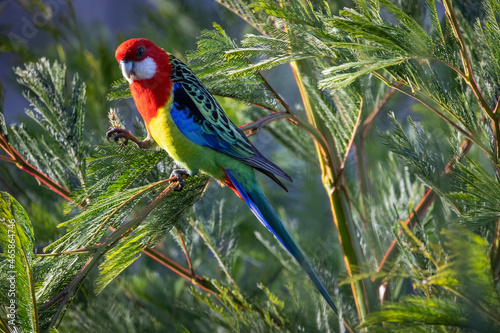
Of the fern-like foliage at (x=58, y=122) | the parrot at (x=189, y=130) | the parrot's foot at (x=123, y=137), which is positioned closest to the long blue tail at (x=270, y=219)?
the parrot at (x=189, y=130)

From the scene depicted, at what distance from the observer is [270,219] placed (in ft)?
2.50

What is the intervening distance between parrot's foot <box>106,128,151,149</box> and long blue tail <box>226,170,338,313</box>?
162 mm

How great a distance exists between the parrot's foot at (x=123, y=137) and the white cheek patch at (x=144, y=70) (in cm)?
11

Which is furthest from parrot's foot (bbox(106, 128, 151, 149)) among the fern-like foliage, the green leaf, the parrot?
the green leaf

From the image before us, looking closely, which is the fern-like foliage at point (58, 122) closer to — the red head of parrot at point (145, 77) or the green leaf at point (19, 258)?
the red head of parrot at point (145, 77)

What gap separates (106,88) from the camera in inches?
56.8

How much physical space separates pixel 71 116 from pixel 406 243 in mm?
655

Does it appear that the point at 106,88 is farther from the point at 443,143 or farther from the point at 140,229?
the point at 443,143

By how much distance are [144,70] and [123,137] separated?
13cm

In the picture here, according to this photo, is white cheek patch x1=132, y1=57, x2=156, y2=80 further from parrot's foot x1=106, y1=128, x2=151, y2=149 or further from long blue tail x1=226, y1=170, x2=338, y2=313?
long blue tail x1=226, y1=170, x2=338, y2=313

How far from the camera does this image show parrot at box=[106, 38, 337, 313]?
77 centimetres

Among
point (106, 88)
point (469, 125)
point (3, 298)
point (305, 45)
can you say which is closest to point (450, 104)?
point (469, 125)

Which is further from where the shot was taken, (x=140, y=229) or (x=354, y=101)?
(x=354, y=101)

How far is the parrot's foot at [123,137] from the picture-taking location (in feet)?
2.56
